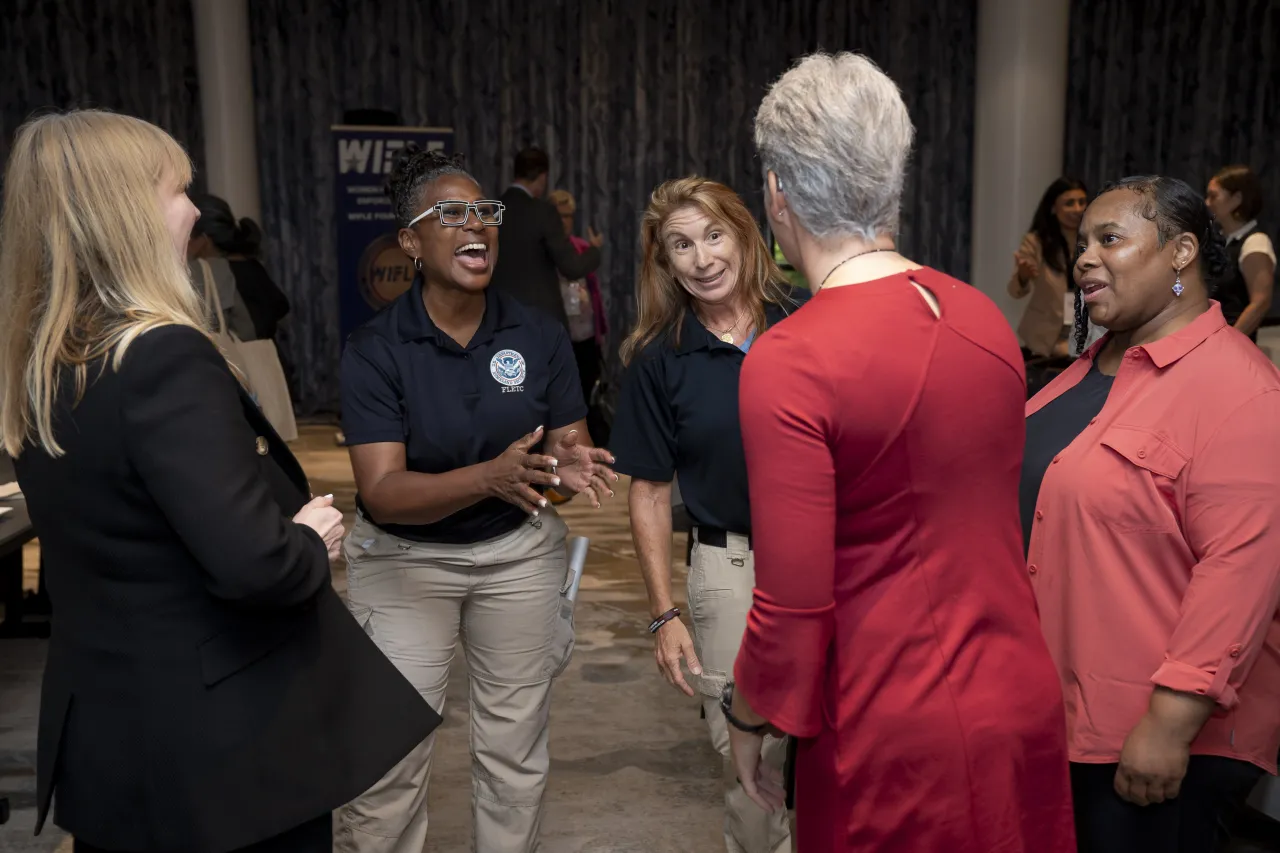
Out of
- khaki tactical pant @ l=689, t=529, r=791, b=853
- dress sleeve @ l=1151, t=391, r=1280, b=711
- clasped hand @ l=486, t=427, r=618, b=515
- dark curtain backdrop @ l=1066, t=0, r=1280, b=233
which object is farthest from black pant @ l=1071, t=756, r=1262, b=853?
dark curtain backdrop @ l=1066, t=0, r=1280, b=233

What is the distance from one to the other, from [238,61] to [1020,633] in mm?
8233

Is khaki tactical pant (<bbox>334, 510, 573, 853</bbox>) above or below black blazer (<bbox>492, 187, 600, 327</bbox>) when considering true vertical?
below

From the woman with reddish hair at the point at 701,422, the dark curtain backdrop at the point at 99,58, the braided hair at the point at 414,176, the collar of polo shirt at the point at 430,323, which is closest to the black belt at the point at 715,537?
the woman with reddish hair at the point at 701,422

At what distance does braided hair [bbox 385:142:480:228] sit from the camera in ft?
7.94

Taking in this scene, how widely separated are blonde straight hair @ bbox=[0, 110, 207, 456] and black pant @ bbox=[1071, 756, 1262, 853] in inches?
55.8

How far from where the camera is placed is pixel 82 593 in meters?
1.52

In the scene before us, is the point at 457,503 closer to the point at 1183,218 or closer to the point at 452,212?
the point at 452,212

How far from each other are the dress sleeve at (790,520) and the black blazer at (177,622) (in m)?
0.59

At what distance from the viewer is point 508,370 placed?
2.43m

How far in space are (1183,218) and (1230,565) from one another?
21.5 inches

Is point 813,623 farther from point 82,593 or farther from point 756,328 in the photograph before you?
point 756,328

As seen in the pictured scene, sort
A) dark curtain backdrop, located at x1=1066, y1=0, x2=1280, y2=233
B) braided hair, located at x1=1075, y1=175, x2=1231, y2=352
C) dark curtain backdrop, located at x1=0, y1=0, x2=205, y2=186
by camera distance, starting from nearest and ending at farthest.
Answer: braided hair, located at x1=1075, y1=175, x2=1231, y2=352 → dark curtain backdrop, located at x1=0, y1=0, x2=205, y2=186 → dark curtain backdrop, located at x1=1066, y1=0, x2=1280, y2=233

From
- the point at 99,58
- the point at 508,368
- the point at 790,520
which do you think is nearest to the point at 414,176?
the point at 508,368

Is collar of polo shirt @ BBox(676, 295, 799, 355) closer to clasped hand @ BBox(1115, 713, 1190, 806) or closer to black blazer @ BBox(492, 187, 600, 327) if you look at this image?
clasped hand @ BBox(1115, 713, 1190, 806)
